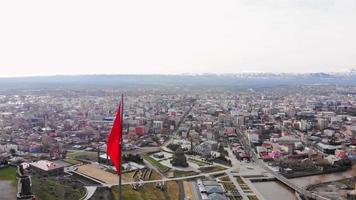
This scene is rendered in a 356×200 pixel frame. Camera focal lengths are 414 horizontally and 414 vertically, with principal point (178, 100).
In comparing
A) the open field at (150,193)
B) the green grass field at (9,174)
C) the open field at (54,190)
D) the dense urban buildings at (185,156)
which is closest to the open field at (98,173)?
the dense urban buildings at (185,156)

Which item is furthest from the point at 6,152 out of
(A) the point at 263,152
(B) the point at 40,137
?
(A) the point at 263,152

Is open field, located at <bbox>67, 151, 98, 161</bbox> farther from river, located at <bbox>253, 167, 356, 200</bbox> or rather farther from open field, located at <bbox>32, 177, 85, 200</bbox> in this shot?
river, located at <bbox>253, 167, 356, 200</bbox>

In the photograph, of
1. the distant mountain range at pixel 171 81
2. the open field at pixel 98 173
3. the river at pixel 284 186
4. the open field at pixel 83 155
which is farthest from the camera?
the distant mountain range at pixel 171 81

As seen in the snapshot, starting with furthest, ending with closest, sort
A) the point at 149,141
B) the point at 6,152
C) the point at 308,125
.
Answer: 1. the point at 308,125
2. the point at 149,141
3. the point at 6,152

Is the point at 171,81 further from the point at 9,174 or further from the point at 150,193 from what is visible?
the point at 9,174

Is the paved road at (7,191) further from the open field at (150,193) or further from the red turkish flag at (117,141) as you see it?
the red turkish flag at (117,141)

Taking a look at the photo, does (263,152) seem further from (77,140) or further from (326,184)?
(77,140)

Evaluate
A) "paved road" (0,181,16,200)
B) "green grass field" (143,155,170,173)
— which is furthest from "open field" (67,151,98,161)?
"paved road" (0,181,16,200)
